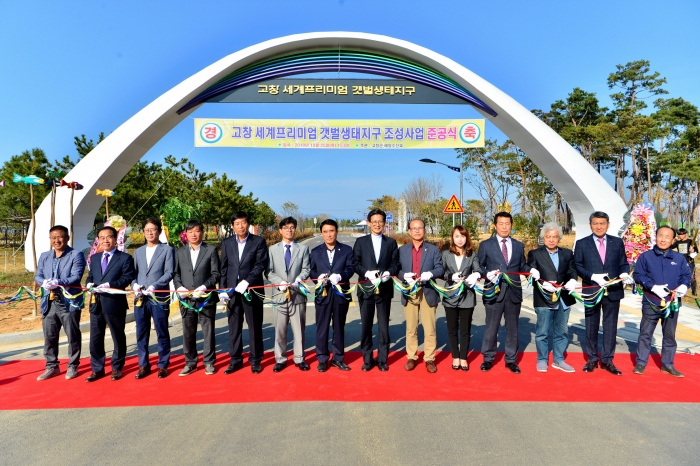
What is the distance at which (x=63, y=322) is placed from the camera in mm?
4629

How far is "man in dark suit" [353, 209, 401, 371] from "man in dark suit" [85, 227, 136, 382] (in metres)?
2.50

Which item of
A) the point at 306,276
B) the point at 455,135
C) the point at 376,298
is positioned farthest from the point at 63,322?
the point at 455,135

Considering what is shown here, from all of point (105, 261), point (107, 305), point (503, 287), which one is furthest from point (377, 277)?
point (105, 261)

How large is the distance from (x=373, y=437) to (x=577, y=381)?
95.1 inches

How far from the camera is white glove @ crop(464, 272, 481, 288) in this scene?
458 centimetres

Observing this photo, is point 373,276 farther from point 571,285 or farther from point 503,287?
point 571,285

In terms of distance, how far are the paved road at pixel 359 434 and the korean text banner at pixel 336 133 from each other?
7.38 meters

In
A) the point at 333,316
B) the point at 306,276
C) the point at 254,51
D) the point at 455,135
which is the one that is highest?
the point at 254,51

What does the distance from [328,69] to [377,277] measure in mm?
7095

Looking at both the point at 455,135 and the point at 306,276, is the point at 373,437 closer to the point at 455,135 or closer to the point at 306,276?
the point at 306,276

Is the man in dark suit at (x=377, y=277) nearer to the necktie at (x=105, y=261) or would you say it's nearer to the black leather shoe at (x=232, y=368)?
the black leather shoe at (x=232, y=368)

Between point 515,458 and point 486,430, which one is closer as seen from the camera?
point 515,458

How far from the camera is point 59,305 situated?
181 inches

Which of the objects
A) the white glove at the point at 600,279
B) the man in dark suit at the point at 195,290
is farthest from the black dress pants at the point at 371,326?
the white glove at the point at 600,279
